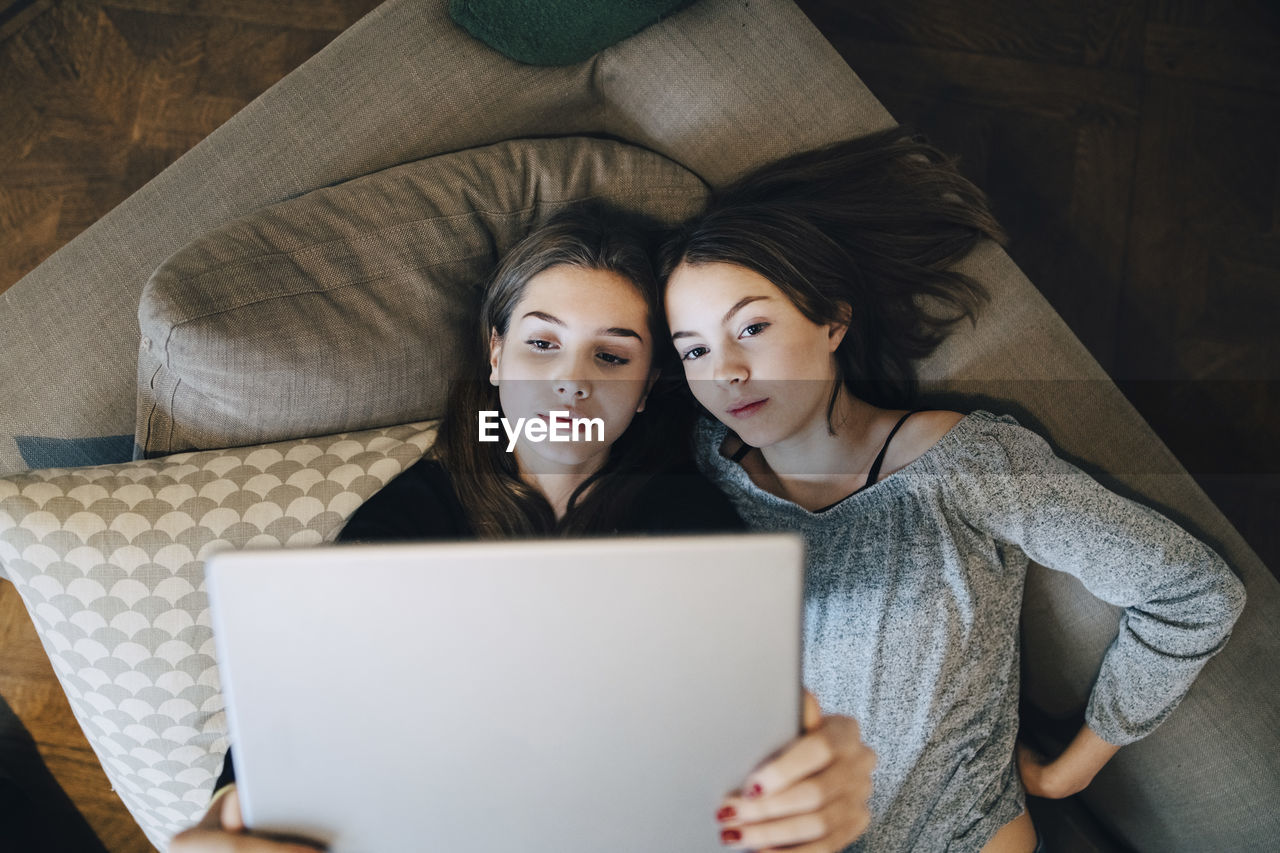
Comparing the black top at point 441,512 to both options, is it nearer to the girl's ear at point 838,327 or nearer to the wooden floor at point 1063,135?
the girl's ear at point 838,327

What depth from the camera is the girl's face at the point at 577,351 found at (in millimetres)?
750

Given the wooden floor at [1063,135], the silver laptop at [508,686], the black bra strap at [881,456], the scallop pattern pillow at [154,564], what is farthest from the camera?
the wooden floor at [1063,135]

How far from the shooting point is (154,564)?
2.40 ft

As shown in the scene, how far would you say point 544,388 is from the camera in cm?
76

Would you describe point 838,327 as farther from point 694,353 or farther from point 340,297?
point 340,297

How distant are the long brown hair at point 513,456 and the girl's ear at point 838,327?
0.61 feet

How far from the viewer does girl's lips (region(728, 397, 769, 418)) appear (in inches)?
30.9

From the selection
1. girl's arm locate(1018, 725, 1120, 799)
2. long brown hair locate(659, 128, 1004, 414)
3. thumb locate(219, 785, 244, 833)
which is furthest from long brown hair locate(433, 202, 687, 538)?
girl's arm locate(1018, 725, 1120, 799)

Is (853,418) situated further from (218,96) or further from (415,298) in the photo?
(218,96)

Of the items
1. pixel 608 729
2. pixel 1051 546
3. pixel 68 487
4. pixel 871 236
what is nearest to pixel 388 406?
pixel 68 487

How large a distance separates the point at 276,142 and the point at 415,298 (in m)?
0.28

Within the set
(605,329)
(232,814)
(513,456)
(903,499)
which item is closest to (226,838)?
(232,814)

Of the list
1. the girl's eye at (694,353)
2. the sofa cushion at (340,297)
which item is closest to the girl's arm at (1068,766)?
the girl's eye at (694,353)

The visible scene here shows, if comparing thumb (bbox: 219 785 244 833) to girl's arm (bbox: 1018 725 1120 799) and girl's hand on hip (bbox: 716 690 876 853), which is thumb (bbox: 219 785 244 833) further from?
girl's arm (bbox: 1018 725 1120 799)
